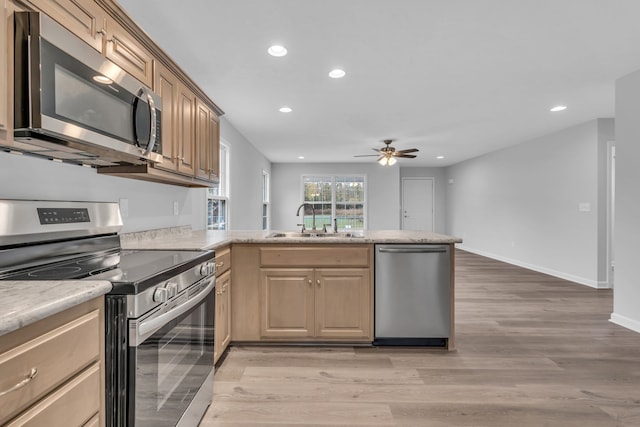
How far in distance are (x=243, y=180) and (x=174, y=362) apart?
14.3ft

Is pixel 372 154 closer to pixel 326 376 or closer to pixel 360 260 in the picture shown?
pixel 360 260

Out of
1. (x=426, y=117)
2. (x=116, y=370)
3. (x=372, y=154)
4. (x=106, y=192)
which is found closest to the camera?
(x=116, y=370)

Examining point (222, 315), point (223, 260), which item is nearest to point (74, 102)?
point (223, 260)

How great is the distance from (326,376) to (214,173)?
194 cm

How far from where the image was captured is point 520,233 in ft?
20.8

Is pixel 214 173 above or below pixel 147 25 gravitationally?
below

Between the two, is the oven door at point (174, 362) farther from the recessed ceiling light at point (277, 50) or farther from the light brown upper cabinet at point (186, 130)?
the recessed ceiling light at point (277, 50)

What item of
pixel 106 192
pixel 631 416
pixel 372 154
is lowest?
pixel 631 416

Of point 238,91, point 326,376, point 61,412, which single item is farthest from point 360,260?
point 238,91

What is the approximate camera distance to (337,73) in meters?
3.03

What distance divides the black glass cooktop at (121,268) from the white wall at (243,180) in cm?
297

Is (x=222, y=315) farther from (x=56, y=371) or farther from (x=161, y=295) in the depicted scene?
(x=56, y=371)

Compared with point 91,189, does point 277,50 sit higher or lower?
higher

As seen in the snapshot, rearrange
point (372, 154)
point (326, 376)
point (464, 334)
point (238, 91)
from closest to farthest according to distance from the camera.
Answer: point (326, 376) → point (464, 334) → point (238, 91) → point (372, 154)
